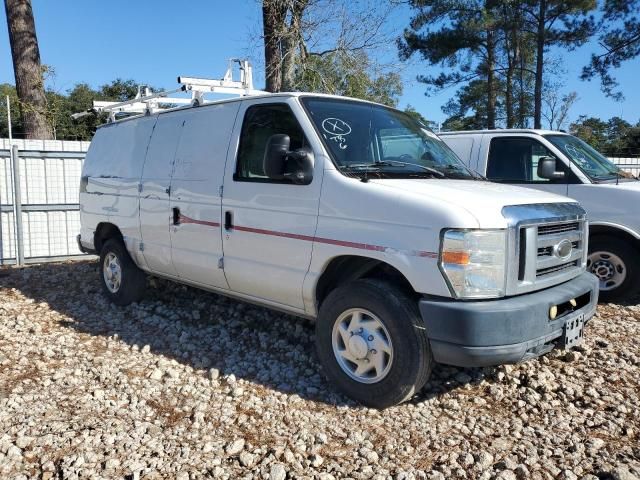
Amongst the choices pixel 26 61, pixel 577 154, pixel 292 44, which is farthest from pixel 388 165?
pixel 26 61

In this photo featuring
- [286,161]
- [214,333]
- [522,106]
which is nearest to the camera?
[286,161]

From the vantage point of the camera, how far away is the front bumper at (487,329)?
324 centimetres

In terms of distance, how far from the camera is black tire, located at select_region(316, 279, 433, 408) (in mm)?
3480

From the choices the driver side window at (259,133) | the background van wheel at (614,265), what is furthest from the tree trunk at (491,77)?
the driver side window at (259,133)

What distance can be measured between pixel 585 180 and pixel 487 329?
396 centimetres

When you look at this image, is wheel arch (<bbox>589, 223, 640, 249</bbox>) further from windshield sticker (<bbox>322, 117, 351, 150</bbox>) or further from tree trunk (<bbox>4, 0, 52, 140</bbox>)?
tree trunk (<bbox>4, 0, 52, 140</bbox>)

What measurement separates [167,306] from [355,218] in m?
3.44

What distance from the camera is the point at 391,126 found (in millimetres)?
4656

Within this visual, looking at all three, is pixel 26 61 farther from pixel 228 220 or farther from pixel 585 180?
pixel 585 180

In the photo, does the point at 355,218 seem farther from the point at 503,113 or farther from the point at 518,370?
the point at 503,113

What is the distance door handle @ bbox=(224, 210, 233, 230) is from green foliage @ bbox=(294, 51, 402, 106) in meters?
8.13

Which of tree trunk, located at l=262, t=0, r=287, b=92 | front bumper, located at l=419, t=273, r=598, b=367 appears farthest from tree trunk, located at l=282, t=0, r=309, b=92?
front bumper, located at l=419, t=273, r=598, b=367

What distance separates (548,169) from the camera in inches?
244

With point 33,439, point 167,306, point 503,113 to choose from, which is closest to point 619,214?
point 167,306
